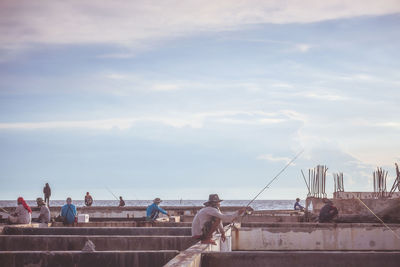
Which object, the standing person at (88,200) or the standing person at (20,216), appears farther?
the standing person at (88,200)

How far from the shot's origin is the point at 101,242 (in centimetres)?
1066

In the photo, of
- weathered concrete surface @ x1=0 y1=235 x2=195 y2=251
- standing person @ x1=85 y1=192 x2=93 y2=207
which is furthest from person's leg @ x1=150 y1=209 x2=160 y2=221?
standing person @ x1=85 y1=192 x2=93 y2=207

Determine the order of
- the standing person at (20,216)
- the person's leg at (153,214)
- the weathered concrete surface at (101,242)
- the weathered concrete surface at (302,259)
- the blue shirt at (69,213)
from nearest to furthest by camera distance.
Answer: the weathered concrete surface at (302,259) → the weathered concrete surface at (101,242) → the standing person at (20,216) → the blue shirt at (69,213) → the person's leg at (153,214)

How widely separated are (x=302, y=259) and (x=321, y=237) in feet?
23.7

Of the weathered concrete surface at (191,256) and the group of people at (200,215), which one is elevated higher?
the group of people at (200,215)

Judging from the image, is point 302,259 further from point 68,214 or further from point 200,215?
point 68,214

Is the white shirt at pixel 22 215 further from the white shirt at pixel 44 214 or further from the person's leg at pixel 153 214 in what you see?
the person's leg at pixel 153 214

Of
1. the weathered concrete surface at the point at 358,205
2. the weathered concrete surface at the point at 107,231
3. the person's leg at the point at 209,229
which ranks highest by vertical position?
the weathered concrete surface at the point at 358,205

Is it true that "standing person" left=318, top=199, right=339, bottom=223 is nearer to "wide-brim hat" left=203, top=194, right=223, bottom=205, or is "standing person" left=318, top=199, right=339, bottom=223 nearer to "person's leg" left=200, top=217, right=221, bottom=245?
"wide-brim hat" left=203, top=194, right=223, bottom=205

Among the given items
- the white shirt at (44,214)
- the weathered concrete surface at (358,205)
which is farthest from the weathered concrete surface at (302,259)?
the weathered concrete surface at (358,205)

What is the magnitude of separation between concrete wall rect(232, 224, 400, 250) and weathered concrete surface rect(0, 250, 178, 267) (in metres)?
6.77

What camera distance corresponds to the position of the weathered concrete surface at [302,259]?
8.29 m

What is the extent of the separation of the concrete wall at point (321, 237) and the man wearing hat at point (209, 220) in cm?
468

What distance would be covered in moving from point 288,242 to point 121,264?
7.75 meters
